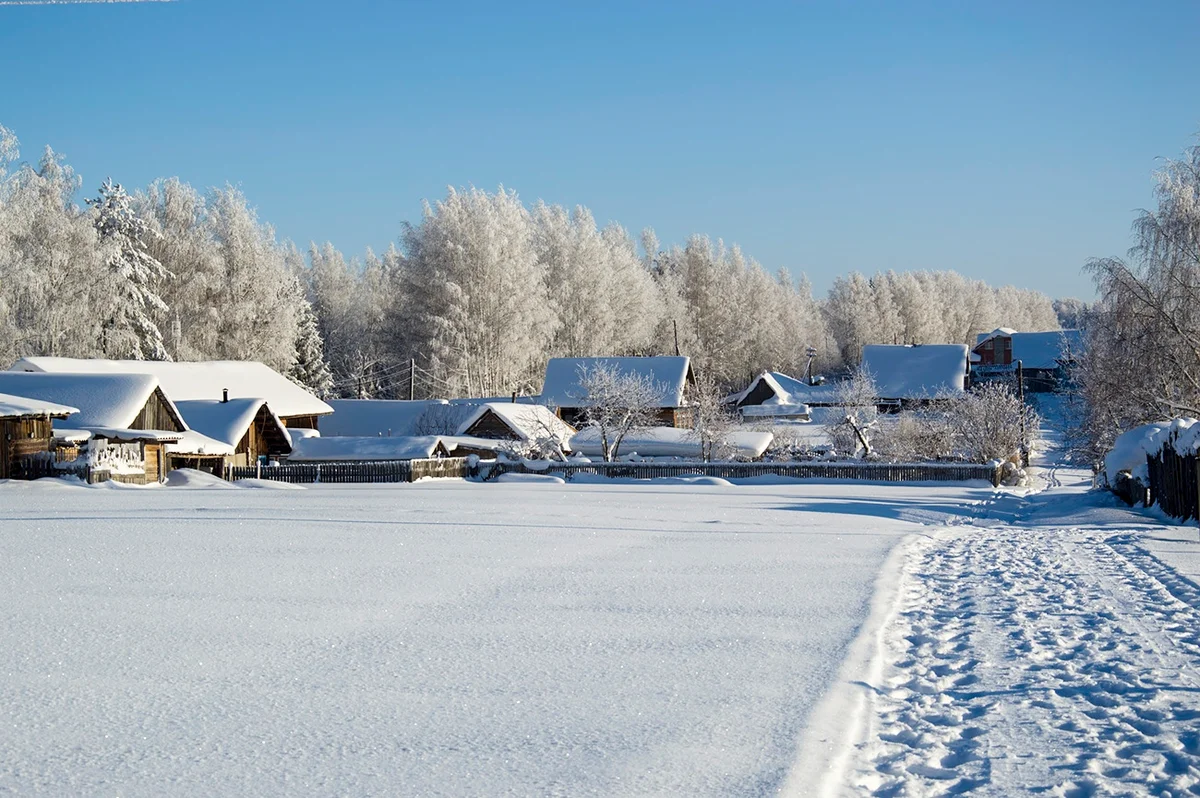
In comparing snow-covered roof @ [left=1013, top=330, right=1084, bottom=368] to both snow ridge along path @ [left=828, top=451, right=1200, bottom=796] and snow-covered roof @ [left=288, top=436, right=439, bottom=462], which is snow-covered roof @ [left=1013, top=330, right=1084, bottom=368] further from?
snow ridge along path @ [left=828, top=451, right=1200, bottom=796]

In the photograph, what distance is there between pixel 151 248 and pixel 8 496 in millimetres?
35987

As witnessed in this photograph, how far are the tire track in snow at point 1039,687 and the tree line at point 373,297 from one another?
38.6 meters

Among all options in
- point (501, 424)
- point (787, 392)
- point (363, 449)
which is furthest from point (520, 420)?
point (787, 392)

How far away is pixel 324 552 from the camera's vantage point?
1240 centimetres

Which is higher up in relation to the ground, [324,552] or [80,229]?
[80,229]

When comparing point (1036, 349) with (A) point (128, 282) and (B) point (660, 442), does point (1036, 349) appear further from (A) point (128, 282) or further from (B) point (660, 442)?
(A) point (128, 282)

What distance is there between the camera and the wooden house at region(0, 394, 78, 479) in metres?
27.1

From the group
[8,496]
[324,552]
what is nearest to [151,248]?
[8,496]

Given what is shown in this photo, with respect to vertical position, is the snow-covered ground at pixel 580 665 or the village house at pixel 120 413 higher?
the village house at pixel 120 413

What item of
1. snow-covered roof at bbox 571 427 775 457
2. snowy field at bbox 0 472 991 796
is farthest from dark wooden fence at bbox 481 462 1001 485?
snowy field at bbox 0 472 991 796

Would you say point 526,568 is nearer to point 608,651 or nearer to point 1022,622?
point 608,651

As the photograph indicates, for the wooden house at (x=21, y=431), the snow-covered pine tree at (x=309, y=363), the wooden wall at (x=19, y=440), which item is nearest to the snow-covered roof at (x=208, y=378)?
the wooden wall at (x=19, y=440)

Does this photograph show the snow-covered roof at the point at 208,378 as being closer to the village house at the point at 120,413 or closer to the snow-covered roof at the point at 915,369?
the village house at the point at 120,413

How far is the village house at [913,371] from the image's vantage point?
76438mm
